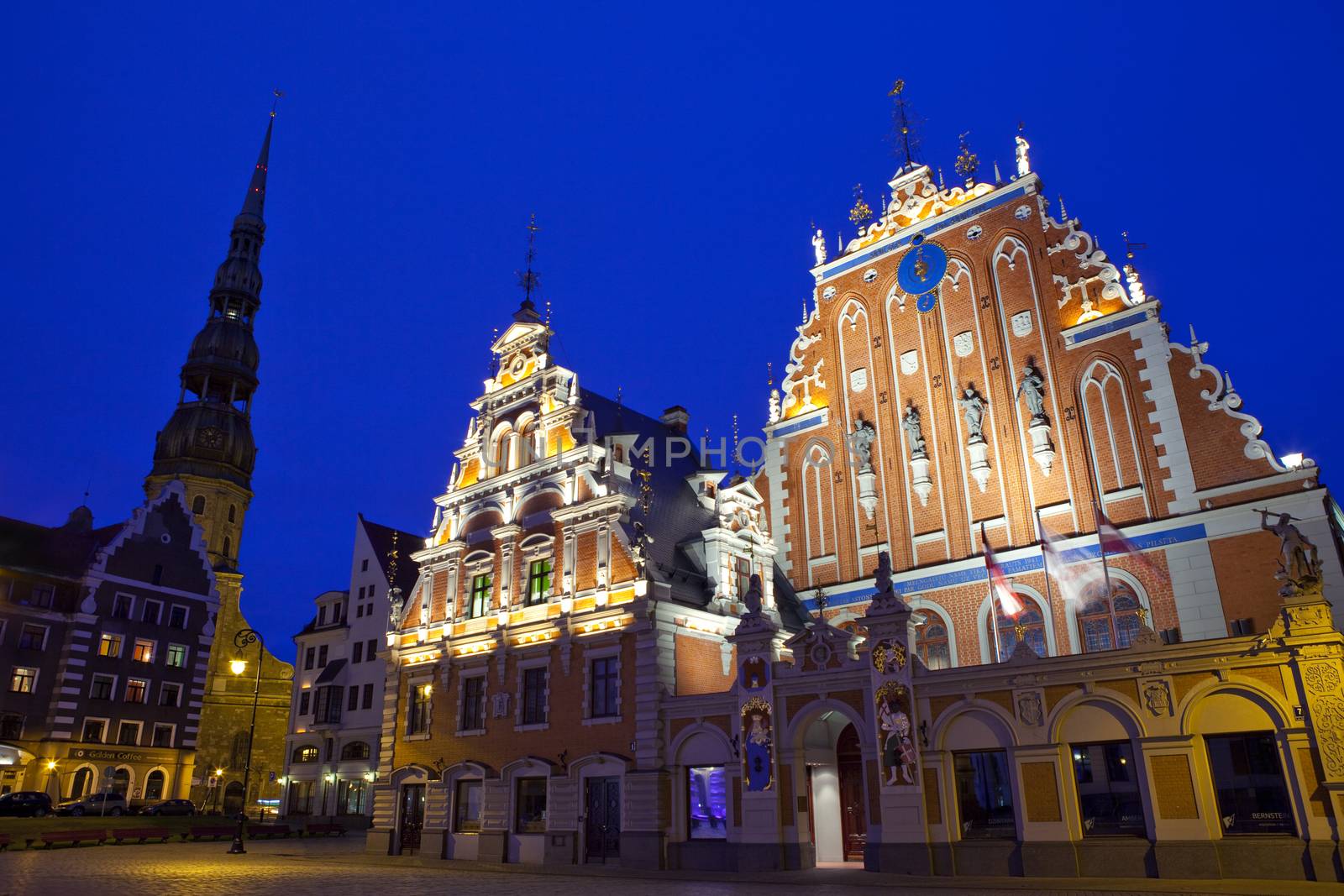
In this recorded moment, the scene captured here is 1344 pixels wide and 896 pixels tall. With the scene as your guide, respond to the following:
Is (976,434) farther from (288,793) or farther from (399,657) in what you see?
(288,793)

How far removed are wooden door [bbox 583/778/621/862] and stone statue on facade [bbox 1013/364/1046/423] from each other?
15401mm

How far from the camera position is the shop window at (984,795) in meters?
19.8

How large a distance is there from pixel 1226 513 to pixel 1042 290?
27.0 feet

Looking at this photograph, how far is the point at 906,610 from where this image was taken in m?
21.4

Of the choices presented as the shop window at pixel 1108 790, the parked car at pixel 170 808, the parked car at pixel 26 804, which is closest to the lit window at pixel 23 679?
the parked car at pixel 26 804

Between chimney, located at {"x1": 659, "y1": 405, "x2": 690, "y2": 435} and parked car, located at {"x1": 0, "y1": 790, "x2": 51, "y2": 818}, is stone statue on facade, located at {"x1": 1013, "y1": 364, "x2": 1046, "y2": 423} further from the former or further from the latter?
parked car, located at {"x1": 0, "y1": 790, "x2": 51, "y2": 818}

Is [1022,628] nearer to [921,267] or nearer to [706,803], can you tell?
[706,803]

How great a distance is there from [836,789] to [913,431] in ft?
34.9

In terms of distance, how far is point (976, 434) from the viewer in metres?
26.6

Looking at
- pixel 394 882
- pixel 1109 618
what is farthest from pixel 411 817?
pixel 1109 618

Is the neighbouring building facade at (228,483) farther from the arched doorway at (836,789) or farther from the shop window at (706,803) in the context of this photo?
the arched doorway at (836,789)

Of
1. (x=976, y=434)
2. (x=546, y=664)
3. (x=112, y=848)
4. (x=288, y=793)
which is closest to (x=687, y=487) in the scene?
(x=546, y=664)

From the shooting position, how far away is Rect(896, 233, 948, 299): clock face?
29250 millimetres

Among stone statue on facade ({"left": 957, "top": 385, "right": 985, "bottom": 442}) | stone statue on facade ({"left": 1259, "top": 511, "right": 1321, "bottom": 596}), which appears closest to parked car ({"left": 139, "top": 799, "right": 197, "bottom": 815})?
stone statue on facade ({"left": 957, "top": 385, "right": 985, "bottom": 442})
